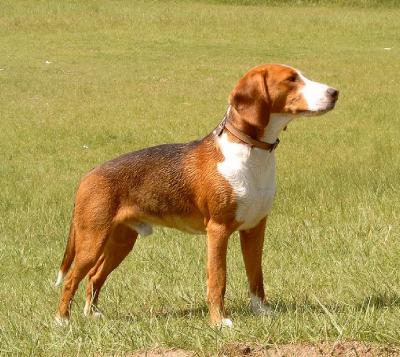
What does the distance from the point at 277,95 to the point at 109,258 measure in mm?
1640

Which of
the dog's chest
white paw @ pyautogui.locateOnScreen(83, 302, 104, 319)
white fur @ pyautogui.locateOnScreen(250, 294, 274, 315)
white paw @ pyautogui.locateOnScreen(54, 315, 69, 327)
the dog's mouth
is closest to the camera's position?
the dog's mouth

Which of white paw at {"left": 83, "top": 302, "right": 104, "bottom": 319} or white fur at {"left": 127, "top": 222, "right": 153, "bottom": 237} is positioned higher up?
white fur at {"left": 127, "top": 222, "right": 153, "bottom": 237}

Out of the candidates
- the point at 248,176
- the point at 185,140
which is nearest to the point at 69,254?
the point at 248,176

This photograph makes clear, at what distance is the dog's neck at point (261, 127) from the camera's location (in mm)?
5527

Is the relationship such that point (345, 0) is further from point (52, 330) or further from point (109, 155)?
point (52, 330)

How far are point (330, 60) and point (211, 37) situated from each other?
6.30 m

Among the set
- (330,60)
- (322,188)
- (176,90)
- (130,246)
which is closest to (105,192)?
(130,246)

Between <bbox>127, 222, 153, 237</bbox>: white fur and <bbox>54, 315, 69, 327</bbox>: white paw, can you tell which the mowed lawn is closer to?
<bbox>54, 315, 69, 327</bbox>: white paw

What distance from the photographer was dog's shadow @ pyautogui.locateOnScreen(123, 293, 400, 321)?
525 cm

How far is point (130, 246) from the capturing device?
6.37 metres

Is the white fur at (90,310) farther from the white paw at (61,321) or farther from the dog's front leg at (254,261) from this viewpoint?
the dog's front leg at (254,261)

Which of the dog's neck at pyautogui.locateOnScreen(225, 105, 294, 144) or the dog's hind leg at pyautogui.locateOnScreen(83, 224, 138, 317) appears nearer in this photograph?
the dog's neck at pyautogui.locateOnScreen(225, 105, 294, 144)

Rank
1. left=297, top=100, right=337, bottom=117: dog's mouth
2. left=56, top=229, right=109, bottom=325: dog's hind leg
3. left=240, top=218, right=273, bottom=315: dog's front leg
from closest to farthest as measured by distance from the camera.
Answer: left=297, top=100, right=337, bottom=117: dog's mouth
left=240, top=218, right=273, bottom=315: dog's front leg
left=56, top=229, right=109, bottom=325: dog's hind leg

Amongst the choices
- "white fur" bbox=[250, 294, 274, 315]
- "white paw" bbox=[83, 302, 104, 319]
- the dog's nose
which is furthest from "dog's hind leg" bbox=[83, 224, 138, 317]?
the dog's nose
